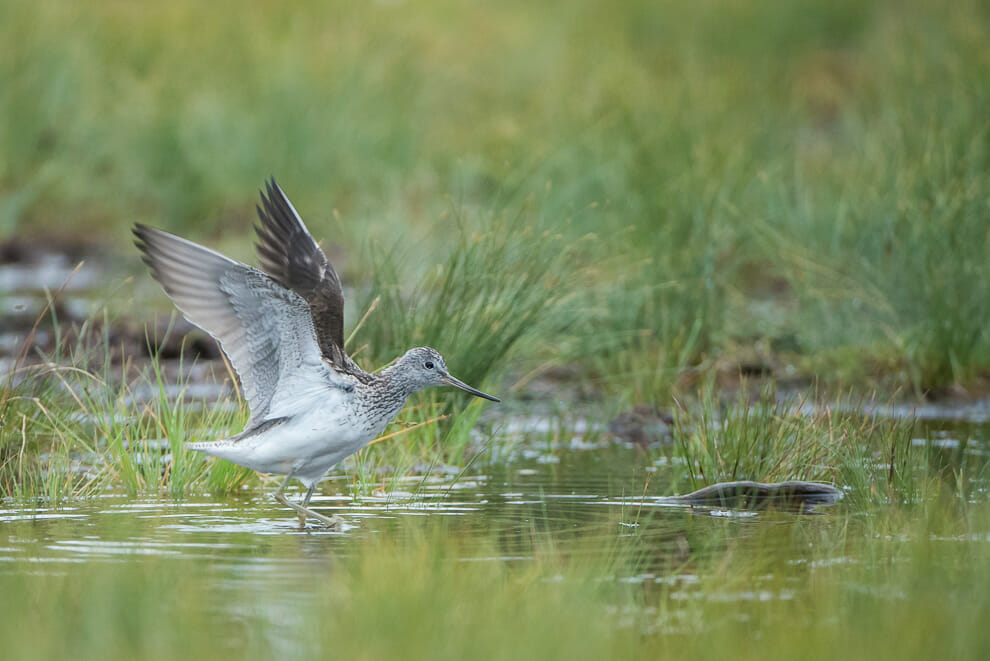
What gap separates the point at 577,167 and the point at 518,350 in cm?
410

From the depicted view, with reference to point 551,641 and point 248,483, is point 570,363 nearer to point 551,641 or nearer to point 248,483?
point 248,483

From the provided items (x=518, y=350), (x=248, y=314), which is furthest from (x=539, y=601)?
(x=518, y=350)

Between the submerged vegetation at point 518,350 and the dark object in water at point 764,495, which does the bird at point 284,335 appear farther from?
the dark object in water at point 764,495

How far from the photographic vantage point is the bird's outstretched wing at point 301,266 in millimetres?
6930

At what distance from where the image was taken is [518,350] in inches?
375

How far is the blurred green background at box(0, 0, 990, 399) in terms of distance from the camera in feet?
34.7

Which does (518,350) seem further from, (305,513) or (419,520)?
(305,513)

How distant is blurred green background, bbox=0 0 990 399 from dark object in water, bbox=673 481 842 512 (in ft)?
6.23

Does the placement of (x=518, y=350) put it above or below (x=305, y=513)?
above

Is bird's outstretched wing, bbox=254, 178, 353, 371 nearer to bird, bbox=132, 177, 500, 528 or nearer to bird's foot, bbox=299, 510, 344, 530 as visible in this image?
bird, bbox=132, 177, 500, 528

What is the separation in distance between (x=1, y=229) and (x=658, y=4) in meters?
14.4

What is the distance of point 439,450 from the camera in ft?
28.1

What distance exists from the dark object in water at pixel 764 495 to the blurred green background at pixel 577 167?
1900 mm

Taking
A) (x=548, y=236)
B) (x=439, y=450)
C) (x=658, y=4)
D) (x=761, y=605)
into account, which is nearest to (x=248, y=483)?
(x=439, y=450)
